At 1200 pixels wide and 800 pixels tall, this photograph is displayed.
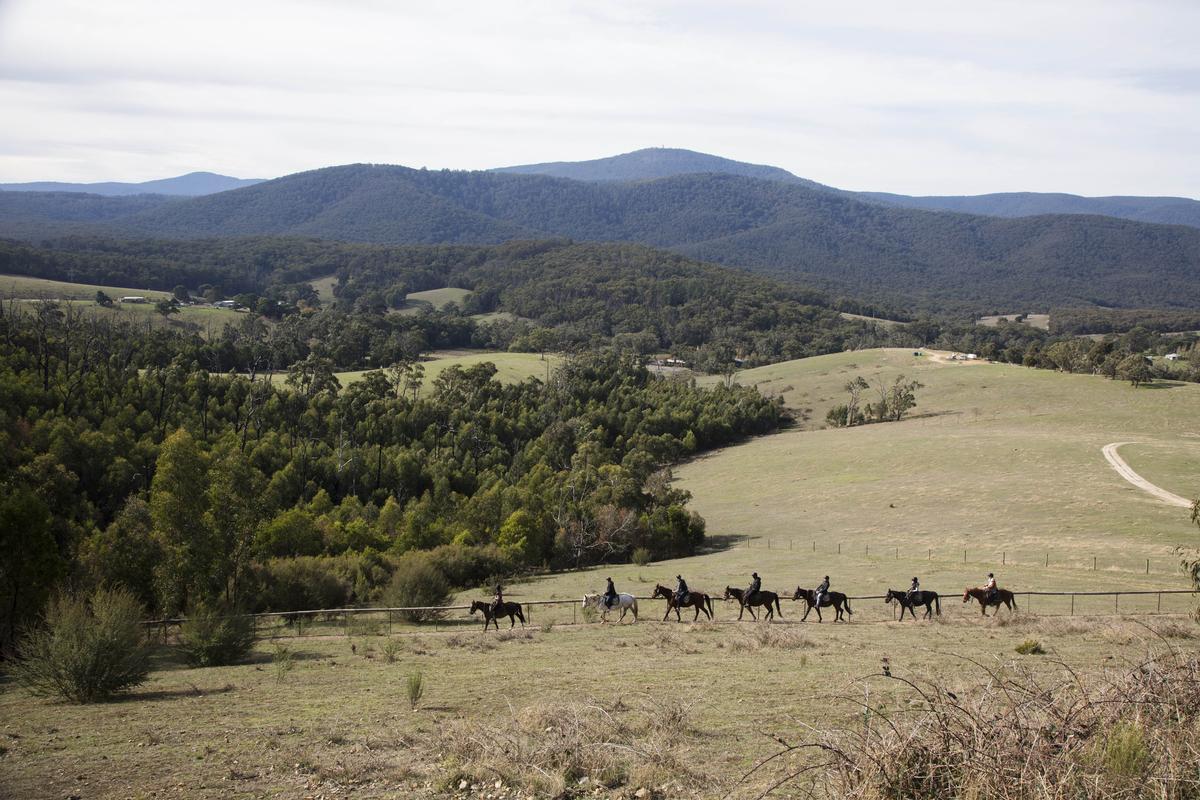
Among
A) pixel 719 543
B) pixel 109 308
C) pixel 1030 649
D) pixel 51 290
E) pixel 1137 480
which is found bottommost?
pixel 719 543

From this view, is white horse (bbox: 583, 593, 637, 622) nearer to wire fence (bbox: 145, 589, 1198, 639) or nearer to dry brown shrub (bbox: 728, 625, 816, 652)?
wire fence (bbox: 145, 589, 1198, 639)

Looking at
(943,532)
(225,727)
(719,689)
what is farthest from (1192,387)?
(225,727)

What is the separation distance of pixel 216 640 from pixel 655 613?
14154 millimetres

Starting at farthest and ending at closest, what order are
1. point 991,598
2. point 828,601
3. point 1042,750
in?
point 991,598
point 828,601
point 1042,750

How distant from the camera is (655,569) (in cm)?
4591

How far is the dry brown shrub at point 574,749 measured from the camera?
10.7m

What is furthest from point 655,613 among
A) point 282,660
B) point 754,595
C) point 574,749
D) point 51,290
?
point 51,290

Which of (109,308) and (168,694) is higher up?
(109,308)

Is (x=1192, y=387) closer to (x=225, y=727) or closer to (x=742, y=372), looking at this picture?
(x=742, y=372)

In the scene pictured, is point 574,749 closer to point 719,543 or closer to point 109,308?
point 719,543

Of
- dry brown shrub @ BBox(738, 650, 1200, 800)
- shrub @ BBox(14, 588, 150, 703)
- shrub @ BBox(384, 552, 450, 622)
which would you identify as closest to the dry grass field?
shrub @ BBox(14, 588, 150, 703)

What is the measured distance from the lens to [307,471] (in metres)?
69.3

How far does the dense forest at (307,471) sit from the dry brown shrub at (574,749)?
17.4m

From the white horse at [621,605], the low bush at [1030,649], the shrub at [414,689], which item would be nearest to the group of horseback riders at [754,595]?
the white horse at [621,605]
